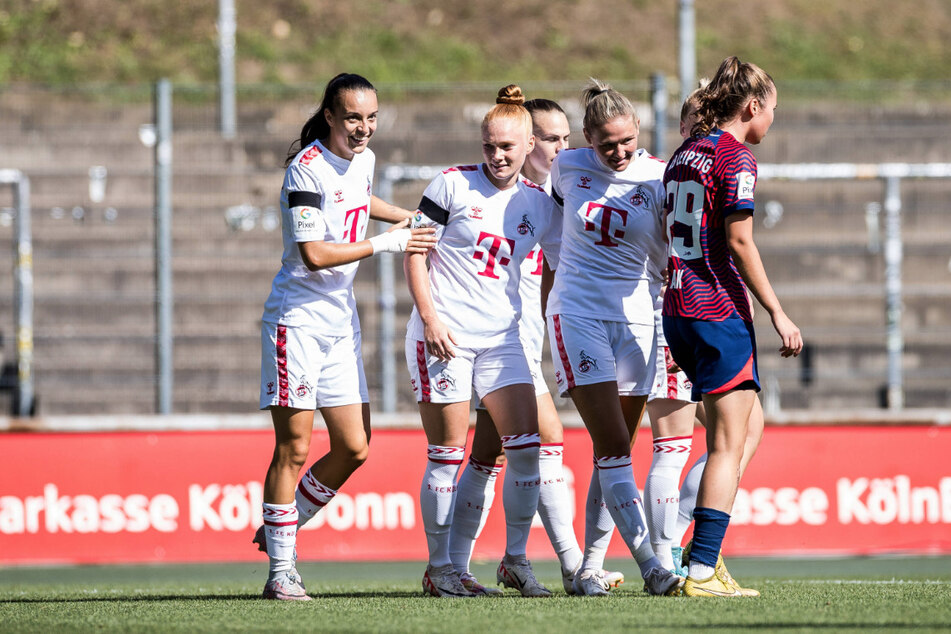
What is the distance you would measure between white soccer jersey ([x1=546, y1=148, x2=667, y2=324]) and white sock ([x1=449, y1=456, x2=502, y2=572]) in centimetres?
84

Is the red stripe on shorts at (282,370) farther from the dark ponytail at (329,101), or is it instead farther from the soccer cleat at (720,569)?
the soccer cleat at (720,569)

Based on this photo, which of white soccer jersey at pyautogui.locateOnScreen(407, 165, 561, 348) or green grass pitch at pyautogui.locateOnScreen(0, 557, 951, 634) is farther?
white soccer jersey at pyautogui.locateOnScreen(407, 165, 561, 348)

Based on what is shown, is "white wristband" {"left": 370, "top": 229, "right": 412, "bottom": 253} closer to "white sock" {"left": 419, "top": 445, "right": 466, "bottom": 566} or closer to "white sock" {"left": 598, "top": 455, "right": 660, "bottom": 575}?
"white sock" {"left": 419, "top": 445, "right": 466, "bottom": 566}

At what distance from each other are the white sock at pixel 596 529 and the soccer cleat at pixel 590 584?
27 mm

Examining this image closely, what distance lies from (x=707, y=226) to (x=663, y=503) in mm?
1275

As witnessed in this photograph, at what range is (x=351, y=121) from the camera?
17.1 feet

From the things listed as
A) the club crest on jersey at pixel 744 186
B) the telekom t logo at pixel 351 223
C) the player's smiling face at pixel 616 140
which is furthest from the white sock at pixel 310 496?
the club crest on jersey at pixel 744 186

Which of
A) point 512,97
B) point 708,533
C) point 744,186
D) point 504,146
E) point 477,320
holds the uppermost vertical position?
point 512,97

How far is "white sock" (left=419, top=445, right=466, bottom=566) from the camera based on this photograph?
17.6ft

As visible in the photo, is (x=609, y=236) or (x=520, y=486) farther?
(x=520, y=486)

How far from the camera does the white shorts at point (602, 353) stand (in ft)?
16.9

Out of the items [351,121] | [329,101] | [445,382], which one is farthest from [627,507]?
[329,101]

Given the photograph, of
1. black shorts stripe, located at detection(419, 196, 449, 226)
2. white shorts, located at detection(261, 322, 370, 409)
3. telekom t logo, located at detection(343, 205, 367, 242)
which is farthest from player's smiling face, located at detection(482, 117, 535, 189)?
white shorts, located at detection(261, 322, 370, 409)

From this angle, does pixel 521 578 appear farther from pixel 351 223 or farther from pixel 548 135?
pixel 548 135
